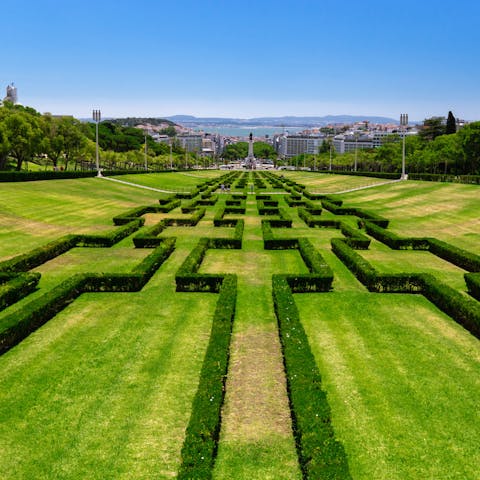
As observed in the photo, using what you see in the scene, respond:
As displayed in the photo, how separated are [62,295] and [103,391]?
6.54 metres

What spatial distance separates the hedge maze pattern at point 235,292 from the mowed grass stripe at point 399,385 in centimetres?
77

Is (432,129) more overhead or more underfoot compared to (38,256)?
more overhead

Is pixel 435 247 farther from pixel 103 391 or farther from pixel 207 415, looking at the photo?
pixel 103 391

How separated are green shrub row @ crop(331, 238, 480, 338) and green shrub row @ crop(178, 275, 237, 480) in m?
7.87

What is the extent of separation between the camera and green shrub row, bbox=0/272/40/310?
15659 mm

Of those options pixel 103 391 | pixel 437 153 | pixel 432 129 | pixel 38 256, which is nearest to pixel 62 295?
pixel 103 391

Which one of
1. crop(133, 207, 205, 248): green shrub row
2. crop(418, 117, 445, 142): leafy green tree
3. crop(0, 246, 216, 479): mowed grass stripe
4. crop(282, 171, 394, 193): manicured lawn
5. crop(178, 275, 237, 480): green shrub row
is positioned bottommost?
crop(0, 246, 216, 479): mowed grass stripe

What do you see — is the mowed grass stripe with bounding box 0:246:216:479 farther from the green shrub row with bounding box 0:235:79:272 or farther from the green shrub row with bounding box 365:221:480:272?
the green shrub row with bounding box 365:221:480:272

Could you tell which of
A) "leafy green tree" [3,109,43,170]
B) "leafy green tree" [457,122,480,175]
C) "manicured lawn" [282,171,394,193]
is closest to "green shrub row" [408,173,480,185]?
"manicured lawn" [282,171,394,193]

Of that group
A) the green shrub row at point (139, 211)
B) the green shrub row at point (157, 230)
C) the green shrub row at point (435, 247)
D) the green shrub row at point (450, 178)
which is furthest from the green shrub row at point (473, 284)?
the green shrub row at point (450, 178)

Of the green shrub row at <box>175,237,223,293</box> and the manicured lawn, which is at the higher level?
the manicured lawn

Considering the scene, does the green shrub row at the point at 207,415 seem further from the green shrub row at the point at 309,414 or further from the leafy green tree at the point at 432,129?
the leafy green tree at the point at 432,129

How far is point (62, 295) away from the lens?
51.6 ft

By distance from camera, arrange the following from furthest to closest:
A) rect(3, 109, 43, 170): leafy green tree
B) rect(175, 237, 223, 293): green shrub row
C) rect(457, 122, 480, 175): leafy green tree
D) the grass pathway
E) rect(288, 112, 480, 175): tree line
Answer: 1. rect(288, 112, 480, 175): tree line
2. rect(457, 122, 480, 175): leafy green tree
3. rect(3, 109, 43, 170): leafy green tree
4. rect(175, 237, 223, 293): green shrub row
5. the grass pathway
